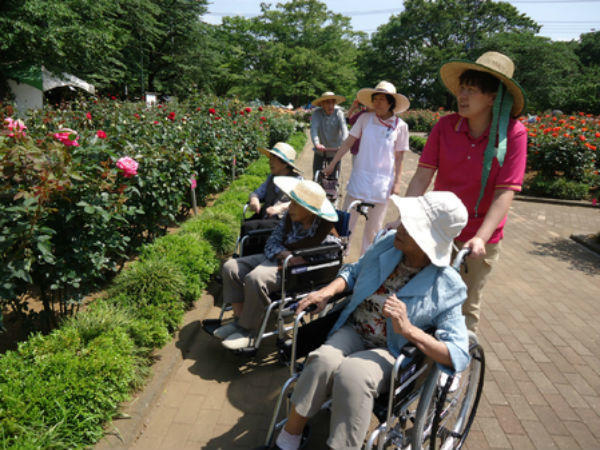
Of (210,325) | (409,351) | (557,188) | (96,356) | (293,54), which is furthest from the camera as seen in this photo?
(293,54)

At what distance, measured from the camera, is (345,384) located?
1779 mm

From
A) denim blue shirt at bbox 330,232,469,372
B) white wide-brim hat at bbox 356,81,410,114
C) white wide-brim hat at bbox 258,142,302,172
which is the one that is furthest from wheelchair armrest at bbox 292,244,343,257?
white wide-brim hat at bbox 356,81,410,114

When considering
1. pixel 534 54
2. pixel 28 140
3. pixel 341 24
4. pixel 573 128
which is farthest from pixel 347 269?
pixel 341 24

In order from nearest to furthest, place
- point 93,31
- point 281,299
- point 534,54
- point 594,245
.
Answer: point 281,299, point 594,245, point 93,31, point 534,54

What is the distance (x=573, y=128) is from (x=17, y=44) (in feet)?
69.3

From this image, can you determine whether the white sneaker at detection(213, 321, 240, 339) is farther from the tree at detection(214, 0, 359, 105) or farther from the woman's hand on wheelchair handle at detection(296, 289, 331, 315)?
the tree at detection(214, 0, 359, 105)

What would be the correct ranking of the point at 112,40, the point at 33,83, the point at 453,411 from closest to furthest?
the point at 453,411 < the point at 33,83 < the point at 112,40

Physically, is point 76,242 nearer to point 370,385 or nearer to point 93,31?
point 370,385

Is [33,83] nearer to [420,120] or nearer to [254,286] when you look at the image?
[254,286]

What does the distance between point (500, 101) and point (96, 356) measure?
287cm

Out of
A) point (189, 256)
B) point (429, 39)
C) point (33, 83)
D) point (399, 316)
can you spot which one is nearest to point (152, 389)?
point (189, 256)

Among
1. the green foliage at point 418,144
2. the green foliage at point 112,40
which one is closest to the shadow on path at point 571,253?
the green foliage at point 418,144

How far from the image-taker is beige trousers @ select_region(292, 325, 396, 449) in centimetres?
174

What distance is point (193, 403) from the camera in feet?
8.63
